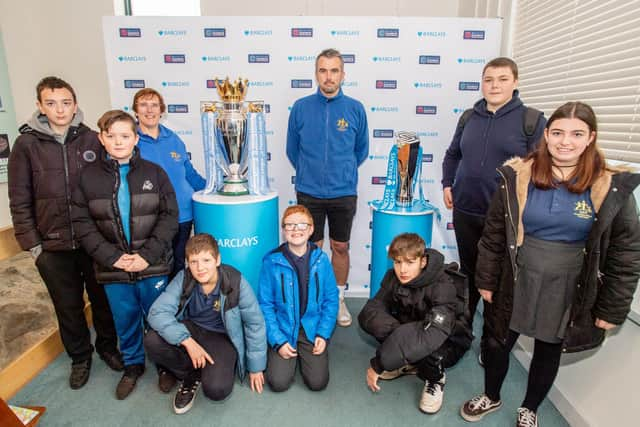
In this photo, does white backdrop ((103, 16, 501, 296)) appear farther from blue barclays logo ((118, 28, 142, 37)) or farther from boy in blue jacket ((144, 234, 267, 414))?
boy in blue jacket ((144, 234, 267, 414))

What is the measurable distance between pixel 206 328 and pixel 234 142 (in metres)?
1.05

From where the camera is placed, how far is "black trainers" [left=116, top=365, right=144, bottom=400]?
78.0 inches

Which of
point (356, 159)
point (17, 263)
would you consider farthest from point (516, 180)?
point (17, 263)

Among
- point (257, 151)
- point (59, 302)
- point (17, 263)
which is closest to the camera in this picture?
point (59, 302)

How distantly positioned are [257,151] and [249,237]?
579mm

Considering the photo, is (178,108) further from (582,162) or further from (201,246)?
(582,162)

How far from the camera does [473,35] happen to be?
2910 mm

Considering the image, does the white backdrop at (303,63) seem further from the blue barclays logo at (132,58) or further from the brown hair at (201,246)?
the brown hair at (201,246)

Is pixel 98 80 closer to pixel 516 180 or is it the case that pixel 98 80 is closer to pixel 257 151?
pixel 257 151

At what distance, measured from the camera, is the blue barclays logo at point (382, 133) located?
10.1 feet

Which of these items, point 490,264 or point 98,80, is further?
point 98,80

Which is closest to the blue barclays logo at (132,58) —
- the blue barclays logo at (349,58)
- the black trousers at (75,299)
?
the blue barclays logo at (349,58)

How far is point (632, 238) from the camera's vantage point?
1330 mm

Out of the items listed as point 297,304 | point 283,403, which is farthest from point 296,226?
point 283,403
